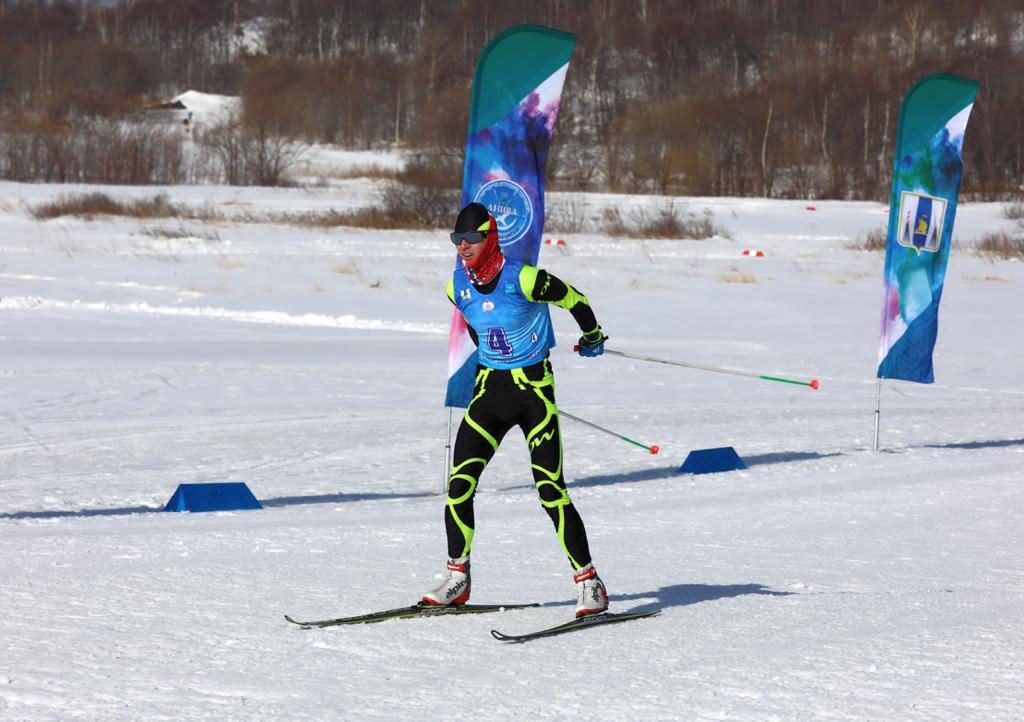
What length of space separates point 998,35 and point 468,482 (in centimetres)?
9145

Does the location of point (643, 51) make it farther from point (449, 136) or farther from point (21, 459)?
point (21, 459)

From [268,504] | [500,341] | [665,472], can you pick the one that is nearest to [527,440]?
[500,341]

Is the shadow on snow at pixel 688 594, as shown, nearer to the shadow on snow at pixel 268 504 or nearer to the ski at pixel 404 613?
the ski at pixel 404 613

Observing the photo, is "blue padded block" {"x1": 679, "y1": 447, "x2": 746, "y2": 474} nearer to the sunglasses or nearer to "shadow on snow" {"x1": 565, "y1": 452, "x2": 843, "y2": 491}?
"shadow on snow" {"x1": 565, "y1": 452, "x2": 843, "y2": 491}

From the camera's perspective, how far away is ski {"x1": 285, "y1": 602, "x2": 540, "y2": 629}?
5.87 metres

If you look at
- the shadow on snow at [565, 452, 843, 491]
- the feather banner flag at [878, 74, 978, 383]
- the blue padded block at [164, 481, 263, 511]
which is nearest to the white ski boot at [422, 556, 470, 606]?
the blue padded block at [164, 481, 263, 511]

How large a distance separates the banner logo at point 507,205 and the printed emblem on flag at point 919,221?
406 centimetres

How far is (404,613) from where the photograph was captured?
6.02 metres

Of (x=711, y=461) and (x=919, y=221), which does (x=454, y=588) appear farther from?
(x=919, y=221)

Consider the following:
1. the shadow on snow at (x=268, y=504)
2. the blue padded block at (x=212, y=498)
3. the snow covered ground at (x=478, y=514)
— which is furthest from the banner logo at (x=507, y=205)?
the blue padded block at (x=212, y=498)

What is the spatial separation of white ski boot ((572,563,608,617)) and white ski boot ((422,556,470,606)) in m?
0.48

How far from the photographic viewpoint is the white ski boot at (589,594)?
19.6ft

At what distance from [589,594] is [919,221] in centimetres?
727

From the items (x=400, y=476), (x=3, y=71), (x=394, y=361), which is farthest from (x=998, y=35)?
(x=400, y=476)
